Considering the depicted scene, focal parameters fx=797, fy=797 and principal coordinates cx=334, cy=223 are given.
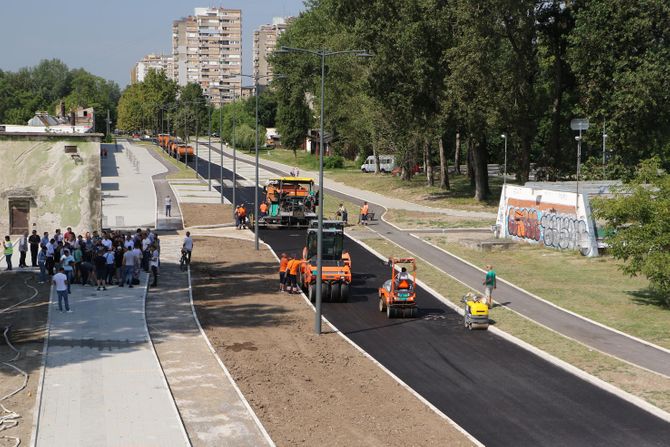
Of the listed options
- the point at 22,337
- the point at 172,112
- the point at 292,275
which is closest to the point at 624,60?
the point at 292,275

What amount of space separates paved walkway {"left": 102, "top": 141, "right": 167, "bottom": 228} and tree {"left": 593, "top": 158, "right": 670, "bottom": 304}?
1149 inches

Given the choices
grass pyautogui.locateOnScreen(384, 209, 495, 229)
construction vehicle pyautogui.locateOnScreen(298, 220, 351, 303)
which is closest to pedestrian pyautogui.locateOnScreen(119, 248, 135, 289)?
construction vehicle pyautogui.locateOnScreen(298, 220, 351, 303)

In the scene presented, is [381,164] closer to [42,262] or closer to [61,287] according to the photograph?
[42,262]

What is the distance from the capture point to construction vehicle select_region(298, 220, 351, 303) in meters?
29.0

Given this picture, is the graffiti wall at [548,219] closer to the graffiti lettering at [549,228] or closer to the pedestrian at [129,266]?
the graffiti lettering at [549,228]

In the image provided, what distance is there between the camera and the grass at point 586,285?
2691cm

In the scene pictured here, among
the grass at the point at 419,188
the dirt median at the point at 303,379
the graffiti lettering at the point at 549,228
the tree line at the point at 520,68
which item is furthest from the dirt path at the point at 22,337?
the grass at the point at 419,188

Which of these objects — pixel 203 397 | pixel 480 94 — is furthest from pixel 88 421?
pixel 480 94

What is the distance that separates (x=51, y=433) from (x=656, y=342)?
17.5 metres

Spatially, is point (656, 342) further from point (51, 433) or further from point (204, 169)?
point (204, 169)

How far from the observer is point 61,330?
77.4ft

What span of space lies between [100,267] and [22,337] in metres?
7.04

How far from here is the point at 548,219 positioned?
4303 cm

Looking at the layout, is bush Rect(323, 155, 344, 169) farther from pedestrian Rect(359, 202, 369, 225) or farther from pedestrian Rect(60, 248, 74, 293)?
pedestrian Rect(60, 248, 74, 293)
